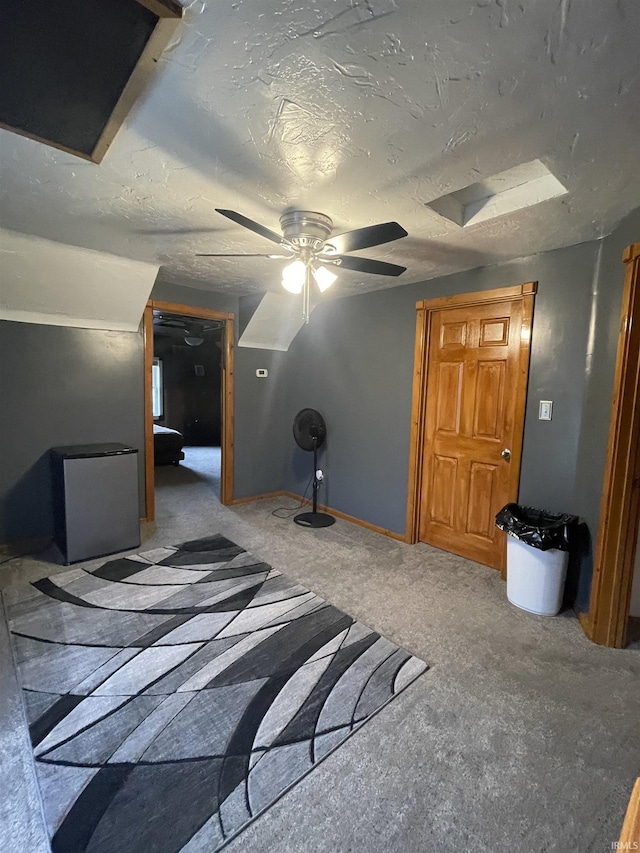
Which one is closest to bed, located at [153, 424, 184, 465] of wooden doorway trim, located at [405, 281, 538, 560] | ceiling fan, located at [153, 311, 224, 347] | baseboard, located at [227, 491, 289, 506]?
ceiling fan, located at [153, 311, 224, 347]

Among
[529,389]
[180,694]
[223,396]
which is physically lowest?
[180,694]

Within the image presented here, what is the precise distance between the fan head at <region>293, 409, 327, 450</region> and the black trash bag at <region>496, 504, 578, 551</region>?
1.90 m

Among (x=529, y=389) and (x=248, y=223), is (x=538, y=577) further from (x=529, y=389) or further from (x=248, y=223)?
(x=248, y=223)

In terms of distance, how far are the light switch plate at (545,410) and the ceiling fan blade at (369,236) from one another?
159 centimetres

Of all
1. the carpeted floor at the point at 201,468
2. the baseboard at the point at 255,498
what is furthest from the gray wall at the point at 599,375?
the carpeted floor at the point at 201,468

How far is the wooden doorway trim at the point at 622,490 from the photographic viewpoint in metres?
1.96

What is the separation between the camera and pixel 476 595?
2594 millimetres

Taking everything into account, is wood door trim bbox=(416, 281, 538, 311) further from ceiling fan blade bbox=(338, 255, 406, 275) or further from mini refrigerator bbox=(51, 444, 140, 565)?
mini refrigerator bbox=(51, 444, 140, 565)

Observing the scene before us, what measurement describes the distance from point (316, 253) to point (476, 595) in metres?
2.43

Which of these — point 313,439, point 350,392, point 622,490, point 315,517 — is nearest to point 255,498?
point 315,517

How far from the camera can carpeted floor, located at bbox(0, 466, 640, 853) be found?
120cm

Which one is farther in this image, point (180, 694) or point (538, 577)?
point (538, 577)

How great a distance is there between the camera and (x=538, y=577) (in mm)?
2359

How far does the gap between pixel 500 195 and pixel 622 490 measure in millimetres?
1684
